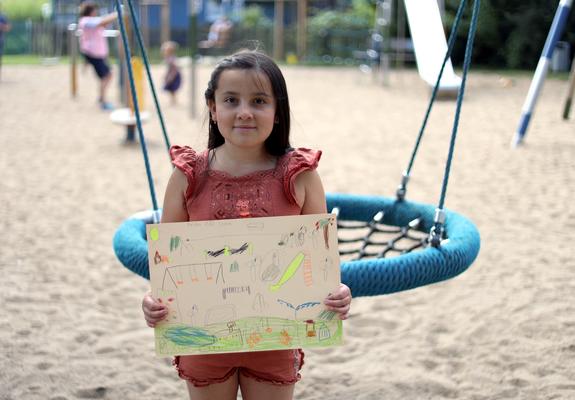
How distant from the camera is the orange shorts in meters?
1.75

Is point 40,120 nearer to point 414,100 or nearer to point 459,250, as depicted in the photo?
point 414,100

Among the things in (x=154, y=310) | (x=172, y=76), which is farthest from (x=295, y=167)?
(x=172, y=76)

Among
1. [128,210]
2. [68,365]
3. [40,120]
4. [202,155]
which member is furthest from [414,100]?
[202,155]

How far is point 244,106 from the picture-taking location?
168cm

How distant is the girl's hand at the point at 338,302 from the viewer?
64.4 inches

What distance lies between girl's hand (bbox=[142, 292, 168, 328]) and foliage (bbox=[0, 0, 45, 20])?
28.9 m

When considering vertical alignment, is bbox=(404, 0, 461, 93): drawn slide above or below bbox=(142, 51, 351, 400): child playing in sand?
above

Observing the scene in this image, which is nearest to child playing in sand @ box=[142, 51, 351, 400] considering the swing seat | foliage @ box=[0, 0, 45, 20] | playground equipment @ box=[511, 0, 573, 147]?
the swing seat

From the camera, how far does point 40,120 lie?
32.3 feet

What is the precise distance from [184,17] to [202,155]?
75.9ft

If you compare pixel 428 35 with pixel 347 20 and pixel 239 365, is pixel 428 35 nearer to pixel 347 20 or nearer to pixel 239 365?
pixel 239 365

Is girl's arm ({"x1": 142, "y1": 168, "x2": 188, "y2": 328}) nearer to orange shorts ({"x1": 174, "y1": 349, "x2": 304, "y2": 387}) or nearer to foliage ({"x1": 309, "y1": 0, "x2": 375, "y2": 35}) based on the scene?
orange shorts ({"x1": 174, "y1": 349, "x2": 304, "y2": 387})

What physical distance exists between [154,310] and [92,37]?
→ 941 cm

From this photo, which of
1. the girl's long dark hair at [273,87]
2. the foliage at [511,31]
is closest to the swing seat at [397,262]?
the girl's long dark hair at [273,87]
